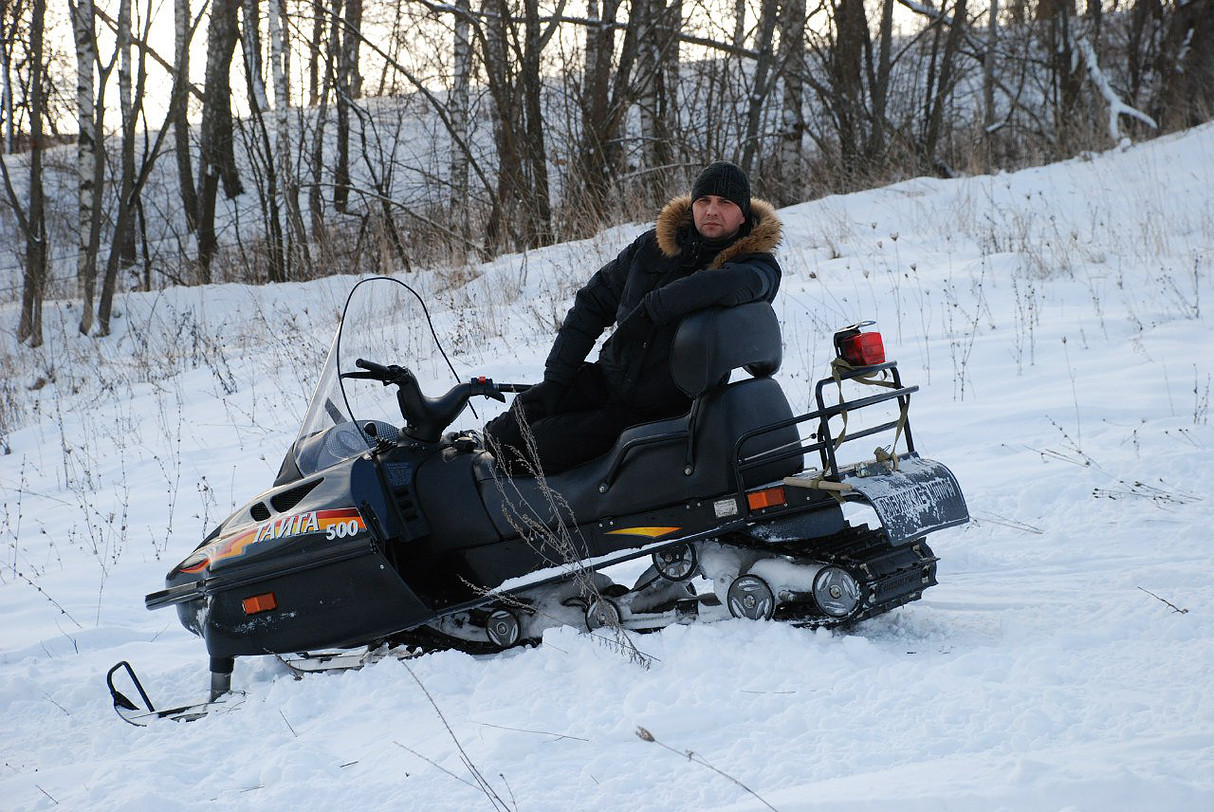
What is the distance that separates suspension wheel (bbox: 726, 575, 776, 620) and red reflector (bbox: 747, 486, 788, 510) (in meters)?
0.23

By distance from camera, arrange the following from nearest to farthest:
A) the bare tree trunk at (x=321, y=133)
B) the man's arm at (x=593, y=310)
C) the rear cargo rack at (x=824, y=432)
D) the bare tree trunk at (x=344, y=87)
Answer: the rear cargo rack at (x=824, y=432) → the man's arm at (x=593, y=310) → the bare tree trunk at (x=321, y=133) → the bare tree trunk at (x=344, y=87)

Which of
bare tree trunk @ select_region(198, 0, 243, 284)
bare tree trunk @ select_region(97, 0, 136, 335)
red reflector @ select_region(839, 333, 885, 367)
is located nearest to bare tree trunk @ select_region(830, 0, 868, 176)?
bare tree trunk @ select_region(198, 0, 243, 284)

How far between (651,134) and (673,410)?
9581 mm

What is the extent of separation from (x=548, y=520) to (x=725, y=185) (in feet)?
4.24

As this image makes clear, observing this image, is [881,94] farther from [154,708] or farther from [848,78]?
[154,708]

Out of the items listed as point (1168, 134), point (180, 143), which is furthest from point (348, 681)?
point (180, 143)

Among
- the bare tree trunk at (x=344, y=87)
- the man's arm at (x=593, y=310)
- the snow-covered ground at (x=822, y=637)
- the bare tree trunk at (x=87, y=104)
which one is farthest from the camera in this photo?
the bare tree trunk at (x=344, y=87)

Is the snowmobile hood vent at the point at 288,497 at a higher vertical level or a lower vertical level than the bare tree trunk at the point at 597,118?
lower

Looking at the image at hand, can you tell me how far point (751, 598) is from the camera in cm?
322

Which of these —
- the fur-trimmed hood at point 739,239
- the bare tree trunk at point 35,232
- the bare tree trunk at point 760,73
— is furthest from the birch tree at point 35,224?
the fur-trimmed hood at point 739,239

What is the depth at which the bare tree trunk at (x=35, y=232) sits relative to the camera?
12.5 metres

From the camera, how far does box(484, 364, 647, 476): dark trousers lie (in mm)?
3551

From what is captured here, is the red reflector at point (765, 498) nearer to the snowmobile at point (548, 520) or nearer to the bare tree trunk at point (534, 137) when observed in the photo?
the snowmobile at point (548, 520)

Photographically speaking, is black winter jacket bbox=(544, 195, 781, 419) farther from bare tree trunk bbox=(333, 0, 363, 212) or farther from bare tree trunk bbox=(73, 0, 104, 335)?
bare tree trunk bbox=(73, 0, 104, 335)
